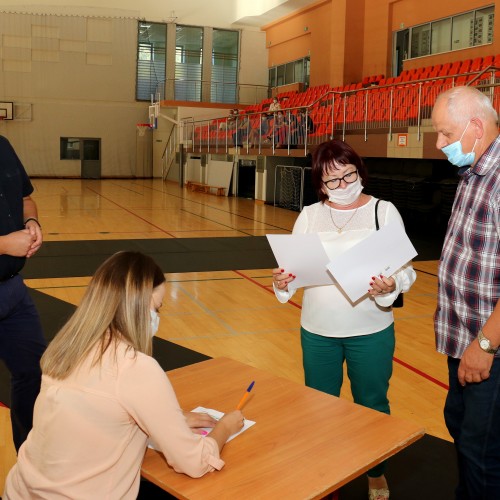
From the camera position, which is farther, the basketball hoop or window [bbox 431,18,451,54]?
the basketball hoop

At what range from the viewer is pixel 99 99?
28.3 m

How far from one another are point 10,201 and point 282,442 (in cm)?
165

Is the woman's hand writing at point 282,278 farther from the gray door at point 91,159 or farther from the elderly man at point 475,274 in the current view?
the gray door at point 91,159

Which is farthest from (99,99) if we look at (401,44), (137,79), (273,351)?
(273,351)

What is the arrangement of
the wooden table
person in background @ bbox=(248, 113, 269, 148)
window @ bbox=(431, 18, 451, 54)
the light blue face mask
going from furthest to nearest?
1. person in background @ bbox=(248, 113, 269, 148)
2. window @ bbox=(431, 18, 451, 54)
3. the light blue face mask
4. the wooden table

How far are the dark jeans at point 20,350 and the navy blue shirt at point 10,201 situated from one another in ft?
0.25

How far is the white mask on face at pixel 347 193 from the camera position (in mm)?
3012

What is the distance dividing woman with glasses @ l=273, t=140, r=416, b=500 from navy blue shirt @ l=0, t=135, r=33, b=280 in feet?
3.76

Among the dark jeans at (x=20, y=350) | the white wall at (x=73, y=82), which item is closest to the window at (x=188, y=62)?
the white wall at (x=73, y=82)

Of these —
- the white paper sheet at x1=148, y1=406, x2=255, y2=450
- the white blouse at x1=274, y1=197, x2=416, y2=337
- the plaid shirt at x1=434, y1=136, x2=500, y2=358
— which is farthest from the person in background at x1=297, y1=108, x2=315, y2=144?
the white paper sheet at x1=148, y1=406, x2=255, y2=450

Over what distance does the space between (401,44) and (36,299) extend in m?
14.4

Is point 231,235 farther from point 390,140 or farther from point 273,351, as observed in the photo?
point 273,351

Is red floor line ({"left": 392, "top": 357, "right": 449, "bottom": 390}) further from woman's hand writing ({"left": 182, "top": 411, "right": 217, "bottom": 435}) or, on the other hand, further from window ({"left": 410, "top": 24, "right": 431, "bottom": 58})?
window ({"left": 410, "top": 24, "right": 431, "bottom": 58})

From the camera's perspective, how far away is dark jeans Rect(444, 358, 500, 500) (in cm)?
235
